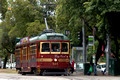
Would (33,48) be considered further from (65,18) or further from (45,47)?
(65,18)

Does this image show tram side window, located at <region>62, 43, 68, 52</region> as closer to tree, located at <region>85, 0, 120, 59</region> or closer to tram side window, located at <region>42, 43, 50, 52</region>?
tram side window, located at <region>42, 43, 50, 52</region>

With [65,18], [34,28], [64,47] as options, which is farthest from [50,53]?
[34,28]

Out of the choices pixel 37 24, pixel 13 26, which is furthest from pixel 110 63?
pixel 13 26

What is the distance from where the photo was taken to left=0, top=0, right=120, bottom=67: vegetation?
2662cm

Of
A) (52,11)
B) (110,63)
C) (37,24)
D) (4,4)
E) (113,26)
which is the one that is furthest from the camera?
(4,4)

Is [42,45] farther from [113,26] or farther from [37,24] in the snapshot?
[37,24]

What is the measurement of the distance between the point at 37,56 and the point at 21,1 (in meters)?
25.1

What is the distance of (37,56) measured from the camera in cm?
2611

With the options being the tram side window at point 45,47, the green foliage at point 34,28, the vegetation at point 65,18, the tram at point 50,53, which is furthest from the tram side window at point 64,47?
the green foliage at point 34,28

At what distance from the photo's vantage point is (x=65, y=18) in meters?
39.5

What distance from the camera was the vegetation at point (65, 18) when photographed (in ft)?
87.4

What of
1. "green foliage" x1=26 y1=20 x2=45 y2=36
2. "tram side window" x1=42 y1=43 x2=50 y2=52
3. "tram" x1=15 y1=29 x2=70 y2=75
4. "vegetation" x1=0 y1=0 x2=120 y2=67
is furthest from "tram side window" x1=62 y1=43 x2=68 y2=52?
"green foliage" x1=26 y1=20 x2=45 y2=36

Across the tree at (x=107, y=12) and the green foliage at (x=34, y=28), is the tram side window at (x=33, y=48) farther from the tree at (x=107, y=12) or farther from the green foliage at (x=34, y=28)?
the green foliage at (x=34, y=28)

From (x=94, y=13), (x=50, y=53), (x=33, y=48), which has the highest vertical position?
(x=94, y=13)
